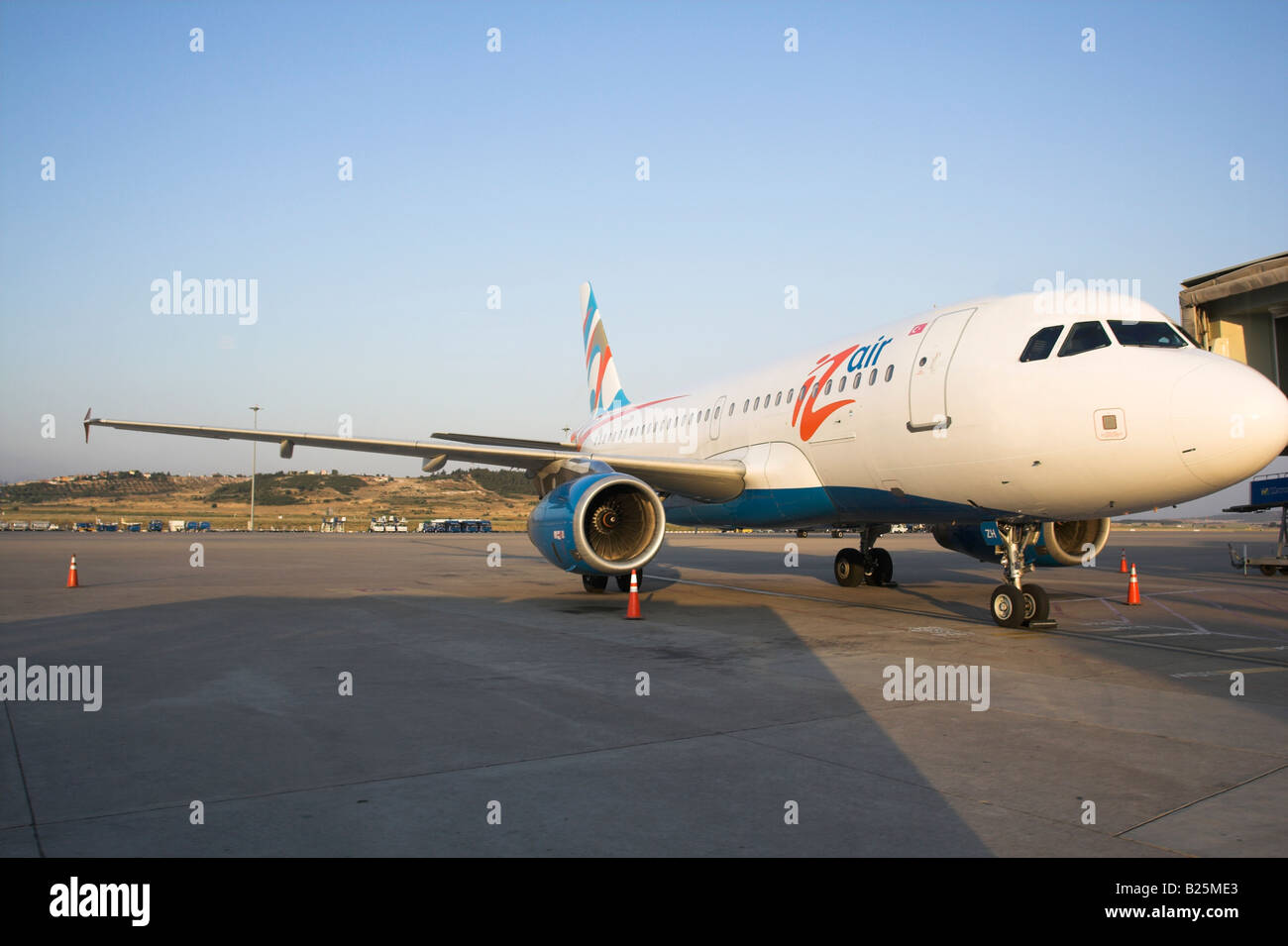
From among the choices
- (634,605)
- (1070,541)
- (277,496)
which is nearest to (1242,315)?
(1070,541)

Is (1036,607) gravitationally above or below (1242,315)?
below

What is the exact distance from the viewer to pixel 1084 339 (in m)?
9.63

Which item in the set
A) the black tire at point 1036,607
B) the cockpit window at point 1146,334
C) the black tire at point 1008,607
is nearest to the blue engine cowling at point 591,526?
the black tire at point 1008,607

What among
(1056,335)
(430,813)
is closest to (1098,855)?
(430,813)

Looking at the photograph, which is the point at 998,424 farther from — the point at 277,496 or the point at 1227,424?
the point at 277,496

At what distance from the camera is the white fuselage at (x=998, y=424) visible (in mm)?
8547

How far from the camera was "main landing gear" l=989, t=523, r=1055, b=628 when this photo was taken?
10898 mm

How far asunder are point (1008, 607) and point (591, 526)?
5927 millimetres

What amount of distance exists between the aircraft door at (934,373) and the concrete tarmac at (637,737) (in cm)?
272

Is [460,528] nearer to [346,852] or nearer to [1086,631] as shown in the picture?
[1086,631]
